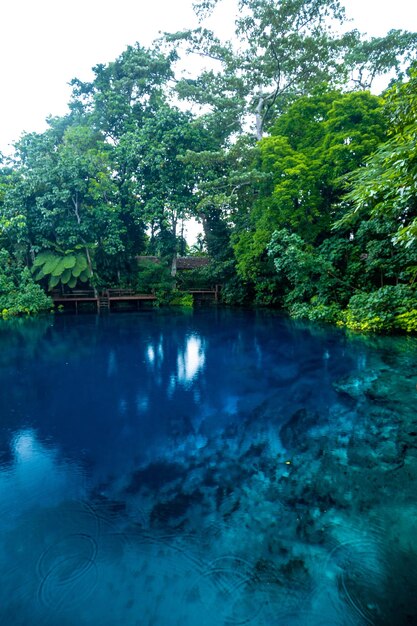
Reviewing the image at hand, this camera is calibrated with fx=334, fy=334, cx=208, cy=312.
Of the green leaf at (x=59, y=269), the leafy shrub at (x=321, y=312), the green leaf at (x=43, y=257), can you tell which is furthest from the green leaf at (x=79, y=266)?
the leafy shrub at (x=321, y=312)

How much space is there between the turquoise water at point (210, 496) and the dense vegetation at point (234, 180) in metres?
6.58

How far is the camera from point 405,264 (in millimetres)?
11336

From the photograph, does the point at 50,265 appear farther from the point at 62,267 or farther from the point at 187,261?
the point at 187,261

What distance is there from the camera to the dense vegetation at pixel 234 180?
12.6 metres

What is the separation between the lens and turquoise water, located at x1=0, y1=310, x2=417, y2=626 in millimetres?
2324

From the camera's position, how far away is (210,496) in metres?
3.43

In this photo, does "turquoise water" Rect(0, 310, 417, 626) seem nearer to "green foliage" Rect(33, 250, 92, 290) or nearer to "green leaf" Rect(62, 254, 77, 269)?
"green leaf" Rect(62, 254, 77, 269)

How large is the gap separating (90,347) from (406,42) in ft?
72.2

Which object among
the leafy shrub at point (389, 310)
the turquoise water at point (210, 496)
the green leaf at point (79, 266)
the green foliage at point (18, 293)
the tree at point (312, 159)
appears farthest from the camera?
the green leaf at point (79, 266)

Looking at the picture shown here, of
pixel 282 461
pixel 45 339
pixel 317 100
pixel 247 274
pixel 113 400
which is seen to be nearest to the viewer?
pixel 282 461

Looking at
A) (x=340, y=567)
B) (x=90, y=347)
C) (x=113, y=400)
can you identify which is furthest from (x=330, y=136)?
(x=340, y=567)

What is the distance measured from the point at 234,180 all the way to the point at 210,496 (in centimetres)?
1430

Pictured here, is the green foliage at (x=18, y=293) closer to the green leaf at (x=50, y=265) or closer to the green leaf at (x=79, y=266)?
the green leaf at (x=50, y=265)

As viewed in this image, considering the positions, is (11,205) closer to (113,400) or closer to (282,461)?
(113,400)
